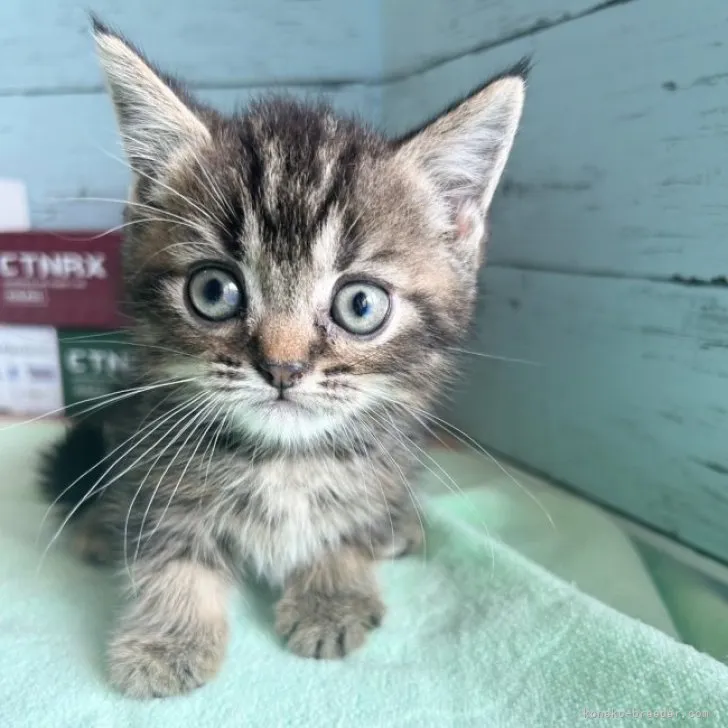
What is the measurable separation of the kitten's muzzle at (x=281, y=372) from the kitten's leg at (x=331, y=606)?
0.29m

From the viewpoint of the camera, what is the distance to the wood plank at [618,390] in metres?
0.91

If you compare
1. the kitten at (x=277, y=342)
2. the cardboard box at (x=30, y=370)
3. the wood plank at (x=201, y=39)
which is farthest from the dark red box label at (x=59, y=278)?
the kitten at (x=277, y=342)

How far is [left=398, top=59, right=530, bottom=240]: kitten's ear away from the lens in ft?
2.44

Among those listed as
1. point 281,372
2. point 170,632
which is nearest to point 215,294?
point 281,372

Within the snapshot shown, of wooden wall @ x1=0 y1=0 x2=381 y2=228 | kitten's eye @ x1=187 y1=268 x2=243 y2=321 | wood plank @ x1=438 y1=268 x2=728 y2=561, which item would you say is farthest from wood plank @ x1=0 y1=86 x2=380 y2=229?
kitten's eye @ x1=187 y1=268 x2=243 y2=321

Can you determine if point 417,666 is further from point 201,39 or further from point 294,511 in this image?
point 201,39

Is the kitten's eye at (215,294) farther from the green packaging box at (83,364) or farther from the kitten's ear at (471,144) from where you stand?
the green packaging box at (83,364)

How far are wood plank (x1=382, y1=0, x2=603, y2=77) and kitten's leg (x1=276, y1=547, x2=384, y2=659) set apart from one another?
79 centimetres

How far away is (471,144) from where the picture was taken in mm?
788

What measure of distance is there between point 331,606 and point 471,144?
0.53 m

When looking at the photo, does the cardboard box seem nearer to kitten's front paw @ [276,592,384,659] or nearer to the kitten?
the kitten

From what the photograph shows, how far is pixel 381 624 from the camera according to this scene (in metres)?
0.84

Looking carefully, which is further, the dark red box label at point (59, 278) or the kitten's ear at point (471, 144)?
the dark red box label at point (59, 278)

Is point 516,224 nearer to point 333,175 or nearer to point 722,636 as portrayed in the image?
point 333,175
